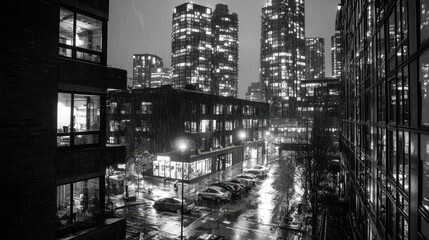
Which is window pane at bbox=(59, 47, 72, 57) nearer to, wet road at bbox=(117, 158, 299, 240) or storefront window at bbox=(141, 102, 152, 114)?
wet road at bbox=(117, 158, 299, 240)

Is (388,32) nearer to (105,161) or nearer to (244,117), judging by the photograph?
(105,161)

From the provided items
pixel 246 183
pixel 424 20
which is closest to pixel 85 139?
pixel 424 20

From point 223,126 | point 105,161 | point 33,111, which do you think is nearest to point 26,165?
point 33,111

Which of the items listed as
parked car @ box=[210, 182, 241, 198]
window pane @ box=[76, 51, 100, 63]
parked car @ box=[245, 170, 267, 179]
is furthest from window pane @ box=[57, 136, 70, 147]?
parked car @ box=[245, 170, 267, 179]

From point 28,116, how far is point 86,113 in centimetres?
408

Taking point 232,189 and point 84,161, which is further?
point 232,189

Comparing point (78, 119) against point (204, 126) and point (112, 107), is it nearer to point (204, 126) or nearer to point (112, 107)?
point (204, 126)

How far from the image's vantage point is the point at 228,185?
100 ft

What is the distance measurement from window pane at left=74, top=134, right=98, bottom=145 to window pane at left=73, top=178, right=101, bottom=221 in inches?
58.3

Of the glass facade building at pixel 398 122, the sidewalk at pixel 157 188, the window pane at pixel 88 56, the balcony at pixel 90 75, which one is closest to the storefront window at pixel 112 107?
the sidewalk at pixel 157 188

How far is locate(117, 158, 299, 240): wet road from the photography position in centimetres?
1930

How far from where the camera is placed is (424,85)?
594 centimetres

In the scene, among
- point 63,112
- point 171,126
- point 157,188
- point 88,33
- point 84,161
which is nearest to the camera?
point 63,112

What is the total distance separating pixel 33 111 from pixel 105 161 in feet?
15.0
